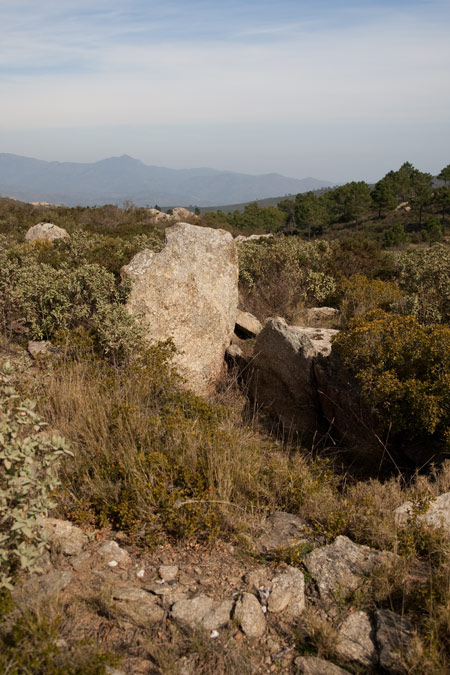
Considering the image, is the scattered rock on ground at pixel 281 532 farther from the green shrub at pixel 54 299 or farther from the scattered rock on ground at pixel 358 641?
the green shrub at pixel 54 299

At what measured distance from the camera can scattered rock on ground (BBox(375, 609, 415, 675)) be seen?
2.57 m

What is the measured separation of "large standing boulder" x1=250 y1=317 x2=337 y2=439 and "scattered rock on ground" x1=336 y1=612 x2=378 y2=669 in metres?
3.88

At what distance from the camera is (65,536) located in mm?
3506

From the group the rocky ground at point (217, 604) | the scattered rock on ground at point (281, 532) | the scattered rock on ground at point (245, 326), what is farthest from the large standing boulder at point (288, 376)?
Answer: the rocky ground at point (217, 604)

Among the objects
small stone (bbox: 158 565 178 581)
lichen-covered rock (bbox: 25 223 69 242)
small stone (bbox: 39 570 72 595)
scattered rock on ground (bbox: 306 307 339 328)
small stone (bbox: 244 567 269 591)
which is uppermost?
lichen-covered rock (bbox: 25 223 69 242)

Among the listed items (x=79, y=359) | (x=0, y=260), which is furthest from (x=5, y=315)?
(x=79, y=359)

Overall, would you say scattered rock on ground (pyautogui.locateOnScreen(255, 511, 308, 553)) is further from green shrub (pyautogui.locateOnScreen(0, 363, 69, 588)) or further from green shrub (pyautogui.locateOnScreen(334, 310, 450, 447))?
green shrub (pyautogui.locateOnScreen(334, 310, 450, 447))

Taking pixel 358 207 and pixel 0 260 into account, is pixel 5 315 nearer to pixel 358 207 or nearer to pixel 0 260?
pixel 0 260

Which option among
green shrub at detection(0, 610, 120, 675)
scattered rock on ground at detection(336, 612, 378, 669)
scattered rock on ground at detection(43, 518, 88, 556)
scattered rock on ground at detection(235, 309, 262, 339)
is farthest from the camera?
scattered rock on ground at detection(235, 309, 262, 339)

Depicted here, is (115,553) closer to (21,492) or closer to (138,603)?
(138,603)

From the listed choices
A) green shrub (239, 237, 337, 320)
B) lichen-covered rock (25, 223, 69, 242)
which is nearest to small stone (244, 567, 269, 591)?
green shrub (239, 237, 337, 320)

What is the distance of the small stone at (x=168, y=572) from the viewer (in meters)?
3.25

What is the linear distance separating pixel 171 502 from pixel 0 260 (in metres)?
6.68

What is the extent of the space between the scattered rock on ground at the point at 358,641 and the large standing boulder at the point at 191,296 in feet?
16.0
